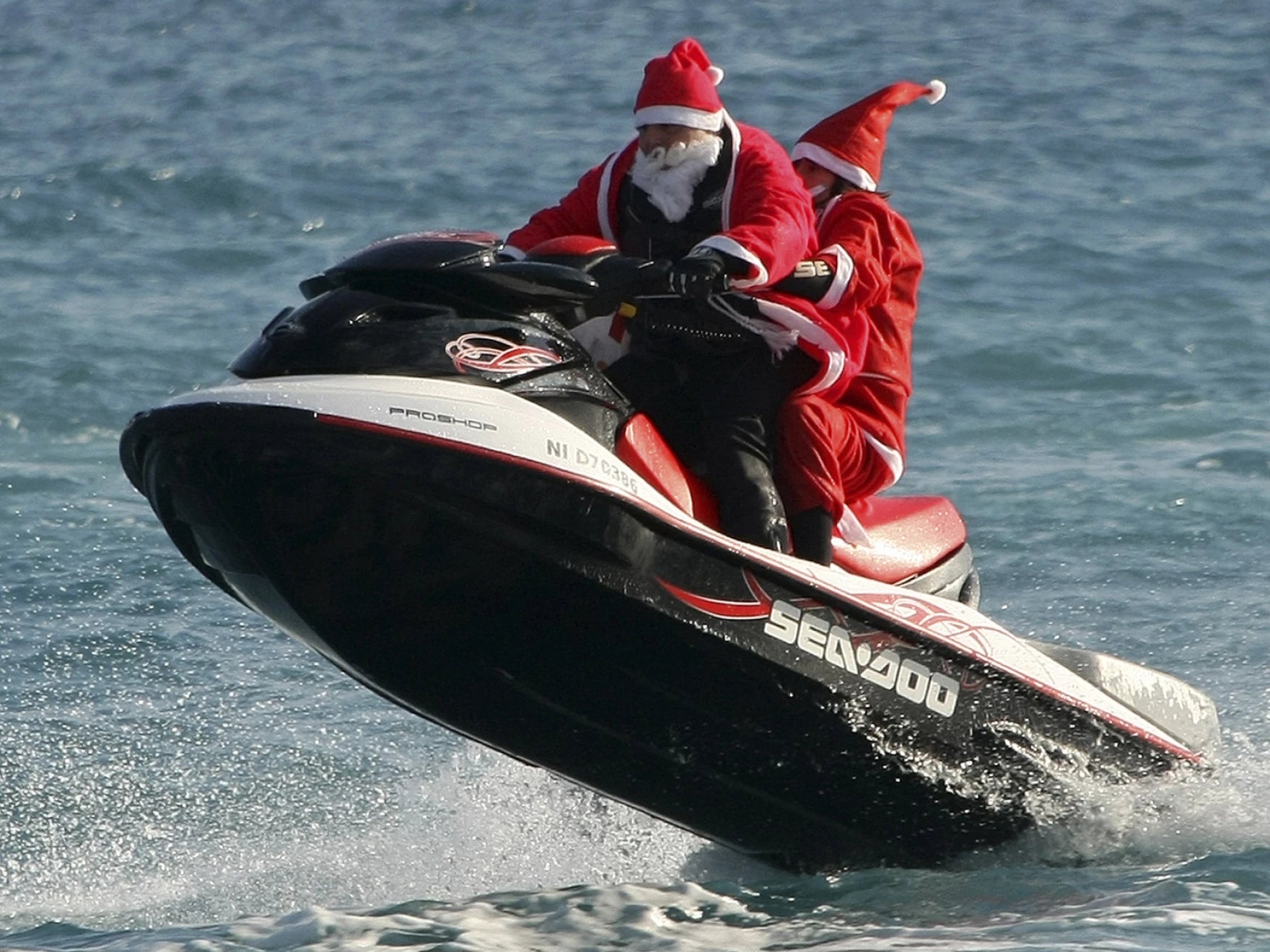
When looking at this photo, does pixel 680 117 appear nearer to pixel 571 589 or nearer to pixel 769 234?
pixel 769 234

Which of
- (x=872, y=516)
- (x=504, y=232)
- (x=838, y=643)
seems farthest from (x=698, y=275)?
Answer: (x=504, y=232)

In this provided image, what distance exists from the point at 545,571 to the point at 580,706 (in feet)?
1.30

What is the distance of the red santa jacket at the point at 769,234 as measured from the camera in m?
3.99

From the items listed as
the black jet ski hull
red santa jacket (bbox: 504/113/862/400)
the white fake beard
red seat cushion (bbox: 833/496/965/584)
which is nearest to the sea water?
the black jet ski hull

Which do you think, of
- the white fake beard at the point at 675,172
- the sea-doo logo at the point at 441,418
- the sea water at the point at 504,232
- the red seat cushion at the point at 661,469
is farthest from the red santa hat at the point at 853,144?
the sea water at the point at 504,232

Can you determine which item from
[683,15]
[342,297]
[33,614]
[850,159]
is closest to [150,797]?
[33,614]

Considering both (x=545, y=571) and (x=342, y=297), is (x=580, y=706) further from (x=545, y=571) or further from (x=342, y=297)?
(x=342, y=297)

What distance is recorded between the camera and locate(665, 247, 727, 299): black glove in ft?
12.7

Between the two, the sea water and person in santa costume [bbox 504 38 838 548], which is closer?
person in santa costume [bbox 504 38 838 548]

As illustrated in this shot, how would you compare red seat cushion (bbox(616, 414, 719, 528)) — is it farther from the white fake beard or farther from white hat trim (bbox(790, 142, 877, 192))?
white hat trim (bbox(790, 142, 877, 192))

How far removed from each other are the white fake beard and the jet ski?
451 millimetres

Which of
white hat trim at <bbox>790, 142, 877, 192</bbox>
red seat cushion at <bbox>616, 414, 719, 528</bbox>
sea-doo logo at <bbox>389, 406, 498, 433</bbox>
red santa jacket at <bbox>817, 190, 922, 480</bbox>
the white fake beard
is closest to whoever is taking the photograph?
sea-doo logo at <bbox>389, 406, 498, 433</bbox>

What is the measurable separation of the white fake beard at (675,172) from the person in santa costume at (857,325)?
1.07 feet

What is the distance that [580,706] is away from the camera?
13.4 ft
